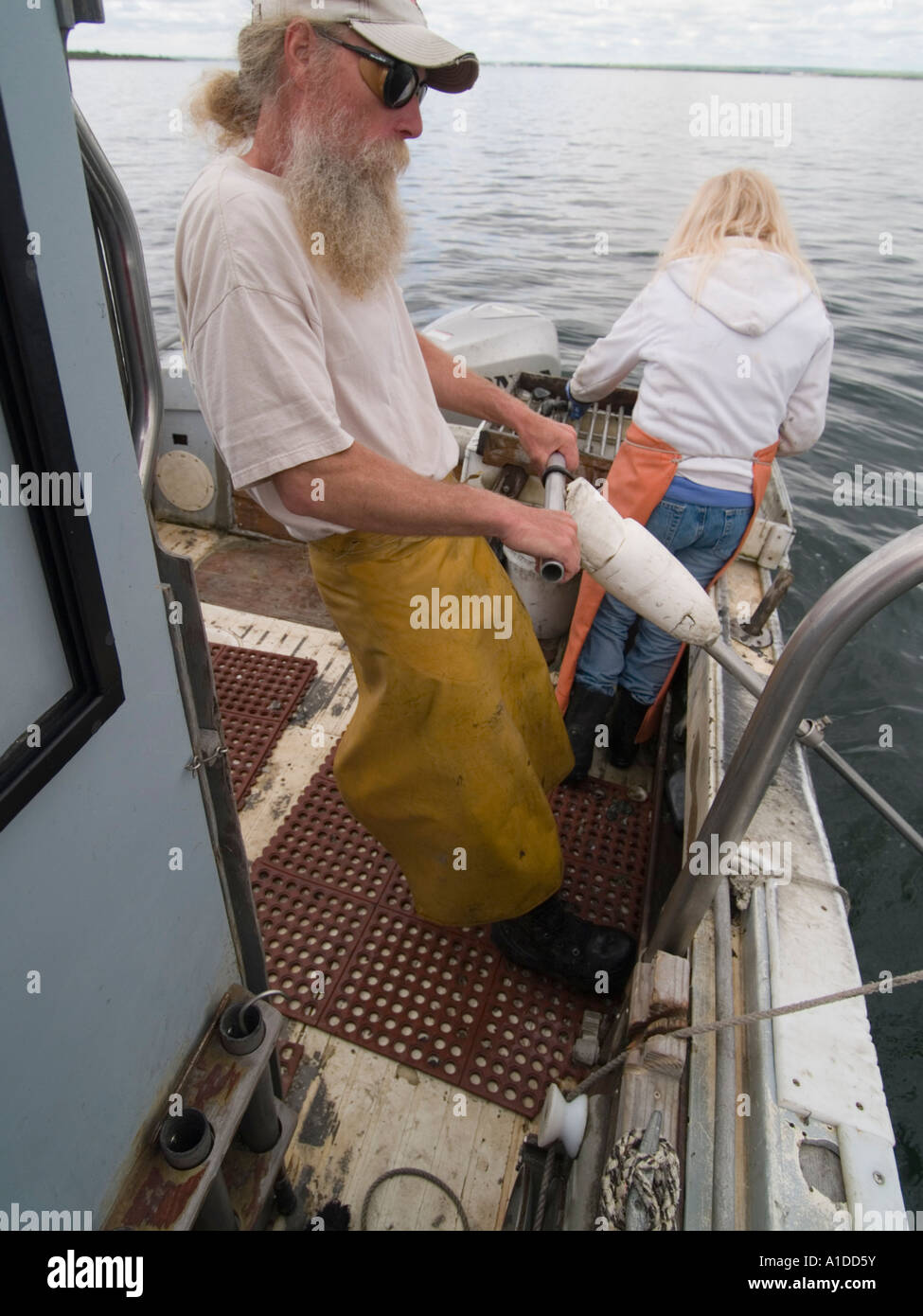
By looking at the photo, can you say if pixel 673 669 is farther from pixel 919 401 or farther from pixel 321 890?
pixel 919 401

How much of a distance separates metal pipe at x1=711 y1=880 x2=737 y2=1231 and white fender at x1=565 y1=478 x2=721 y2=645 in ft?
2.34

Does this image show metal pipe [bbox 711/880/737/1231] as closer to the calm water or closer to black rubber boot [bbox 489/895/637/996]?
black rubber boot [bbox 489/895/637/996]

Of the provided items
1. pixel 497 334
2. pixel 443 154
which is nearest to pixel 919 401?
pixel 497 334

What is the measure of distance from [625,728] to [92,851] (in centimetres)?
274

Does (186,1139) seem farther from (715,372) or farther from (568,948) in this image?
(715,372)

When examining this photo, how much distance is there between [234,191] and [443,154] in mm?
31477

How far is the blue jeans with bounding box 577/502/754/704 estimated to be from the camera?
10.1 ft

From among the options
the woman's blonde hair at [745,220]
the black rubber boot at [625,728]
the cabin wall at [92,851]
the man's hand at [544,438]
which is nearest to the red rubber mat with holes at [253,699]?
the black rubber boot at [625,728]

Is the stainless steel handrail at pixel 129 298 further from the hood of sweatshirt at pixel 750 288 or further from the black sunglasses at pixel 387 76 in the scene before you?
the hood of sweatshirt at pixel 750 288

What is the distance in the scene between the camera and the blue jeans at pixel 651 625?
3076 millimetres

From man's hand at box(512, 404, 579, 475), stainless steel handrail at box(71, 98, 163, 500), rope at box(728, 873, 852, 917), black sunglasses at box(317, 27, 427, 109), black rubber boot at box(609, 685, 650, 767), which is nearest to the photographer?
stainless steel handrail at box(71, 98, 163, 500)

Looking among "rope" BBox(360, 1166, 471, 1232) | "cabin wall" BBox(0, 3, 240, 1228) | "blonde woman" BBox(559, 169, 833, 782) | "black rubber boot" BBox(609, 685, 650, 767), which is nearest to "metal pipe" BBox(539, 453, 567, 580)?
"cabin wall" BBox(0, 3, 240, 1228)

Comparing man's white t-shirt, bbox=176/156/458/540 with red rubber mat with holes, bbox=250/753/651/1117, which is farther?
red rubber mat with holes, bbox=250/753/651/1117

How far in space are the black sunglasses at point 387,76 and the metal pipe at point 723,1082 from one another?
193 cm
